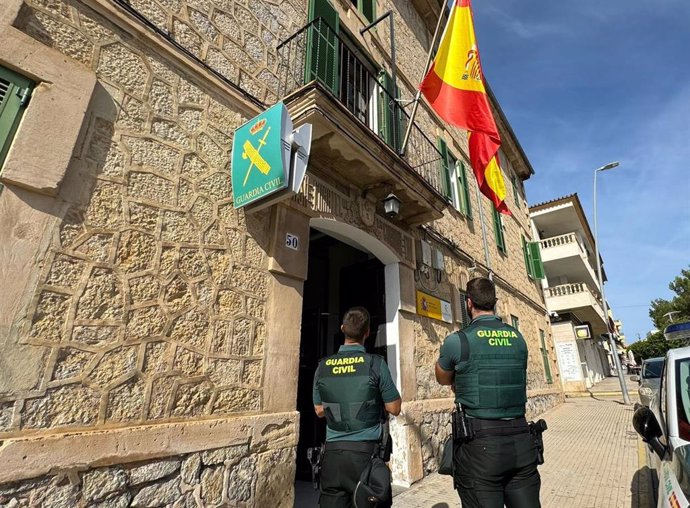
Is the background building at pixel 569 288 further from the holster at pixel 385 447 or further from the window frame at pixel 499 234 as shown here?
the holster at pixel 385 447

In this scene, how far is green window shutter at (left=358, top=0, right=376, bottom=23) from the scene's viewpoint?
6480 millimetres

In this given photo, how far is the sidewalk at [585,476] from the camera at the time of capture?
3.83 m

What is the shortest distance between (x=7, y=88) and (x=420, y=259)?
5.10m

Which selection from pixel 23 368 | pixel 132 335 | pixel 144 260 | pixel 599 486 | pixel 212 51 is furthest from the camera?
pixel 599 486

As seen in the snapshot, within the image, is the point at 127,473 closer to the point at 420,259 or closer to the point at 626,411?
the point at 420,259

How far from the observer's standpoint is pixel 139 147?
105 inches

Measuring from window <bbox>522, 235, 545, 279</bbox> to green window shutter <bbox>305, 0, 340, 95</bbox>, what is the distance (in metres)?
10.3

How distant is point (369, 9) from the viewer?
6.60 m

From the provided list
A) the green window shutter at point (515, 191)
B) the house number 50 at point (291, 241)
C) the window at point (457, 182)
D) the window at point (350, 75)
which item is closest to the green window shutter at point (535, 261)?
the green window shutter at point (515, 191)

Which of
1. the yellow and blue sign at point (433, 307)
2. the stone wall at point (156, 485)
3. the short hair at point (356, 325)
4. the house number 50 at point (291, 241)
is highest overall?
the house number 50 at point (291, 241)

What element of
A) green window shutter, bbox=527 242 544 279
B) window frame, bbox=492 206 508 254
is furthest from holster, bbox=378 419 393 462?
green window shutter, bbox=527 242 544 279

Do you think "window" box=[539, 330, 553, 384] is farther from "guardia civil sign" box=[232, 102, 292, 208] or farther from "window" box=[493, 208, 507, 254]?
"guardia civil sign" box=[232, 102, 292, 208]

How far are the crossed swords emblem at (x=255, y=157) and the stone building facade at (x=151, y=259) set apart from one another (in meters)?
0.28

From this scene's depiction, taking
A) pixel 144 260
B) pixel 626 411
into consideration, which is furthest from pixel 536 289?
pixel 144 260
